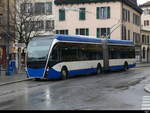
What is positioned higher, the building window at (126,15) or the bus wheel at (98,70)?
the building window at (126,15)

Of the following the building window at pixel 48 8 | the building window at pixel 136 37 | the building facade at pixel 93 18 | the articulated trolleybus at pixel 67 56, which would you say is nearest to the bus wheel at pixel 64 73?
the articulated trolleybus at pixel 67 56

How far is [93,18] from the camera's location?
6975 centimetres

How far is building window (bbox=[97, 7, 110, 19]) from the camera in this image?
69.3m

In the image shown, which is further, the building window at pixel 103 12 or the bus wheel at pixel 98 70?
the building window at pixel 103 12

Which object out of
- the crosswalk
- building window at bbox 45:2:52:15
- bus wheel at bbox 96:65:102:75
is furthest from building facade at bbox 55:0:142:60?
the crosswalk

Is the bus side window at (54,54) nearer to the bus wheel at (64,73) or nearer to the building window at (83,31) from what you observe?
the bus wheel at (64,73)

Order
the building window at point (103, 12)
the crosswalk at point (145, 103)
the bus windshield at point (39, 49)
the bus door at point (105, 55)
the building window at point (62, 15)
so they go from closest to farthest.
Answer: the crosswalk at point (145, 103), the bus windshield at point (39, 49), the bus door at point (105, 55), the building window at point (103, 12), the building window at point (62, 15)

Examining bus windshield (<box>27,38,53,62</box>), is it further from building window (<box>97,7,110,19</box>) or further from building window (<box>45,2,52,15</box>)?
building window (<box>45,2,52,15</box>)

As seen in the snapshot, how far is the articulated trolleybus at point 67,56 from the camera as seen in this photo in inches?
1096

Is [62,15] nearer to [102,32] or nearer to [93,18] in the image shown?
[93,18]

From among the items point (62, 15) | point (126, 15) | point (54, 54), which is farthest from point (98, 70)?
point (126, 15)

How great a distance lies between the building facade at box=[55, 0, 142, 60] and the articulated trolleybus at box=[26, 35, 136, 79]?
31.1 m

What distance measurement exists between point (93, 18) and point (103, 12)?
189 cm

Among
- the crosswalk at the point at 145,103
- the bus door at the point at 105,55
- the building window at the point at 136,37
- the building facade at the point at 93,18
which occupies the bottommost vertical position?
the crosswalk at the point at 145,103
